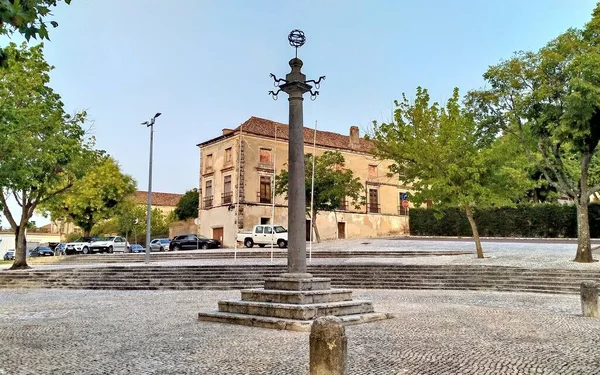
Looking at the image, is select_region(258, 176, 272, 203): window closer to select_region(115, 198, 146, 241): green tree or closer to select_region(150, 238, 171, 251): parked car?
select_region(150, 238, 171, 251): parked car

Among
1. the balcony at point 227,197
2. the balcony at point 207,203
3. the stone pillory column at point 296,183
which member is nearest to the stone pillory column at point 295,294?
the stone pillory column at point 296,183

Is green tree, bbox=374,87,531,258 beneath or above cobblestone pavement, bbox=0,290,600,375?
above

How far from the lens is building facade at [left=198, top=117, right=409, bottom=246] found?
42.7 meters

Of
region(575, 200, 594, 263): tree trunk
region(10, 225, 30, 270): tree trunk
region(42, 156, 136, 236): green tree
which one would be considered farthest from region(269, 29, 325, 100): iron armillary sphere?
region(42, 156, 136, 236): green tree

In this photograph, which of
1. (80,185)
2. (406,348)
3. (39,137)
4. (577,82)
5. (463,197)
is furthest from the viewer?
(80,185)

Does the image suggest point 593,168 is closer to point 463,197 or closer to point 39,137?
point 463,197

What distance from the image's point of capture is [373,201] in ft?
163

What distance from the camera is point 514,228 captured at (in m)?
38.8

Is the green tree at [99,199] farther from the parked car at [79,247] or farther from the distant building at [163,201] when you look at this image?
the distant building at [163,201]

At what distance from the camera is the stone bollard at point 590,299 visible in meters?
9.77

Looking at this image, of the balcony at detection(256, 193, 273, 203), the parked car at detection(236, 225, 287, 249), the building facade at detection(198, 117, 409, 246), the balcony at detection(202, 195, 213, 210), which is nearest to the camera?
the parked car at detection(236, 225, 287, 249)

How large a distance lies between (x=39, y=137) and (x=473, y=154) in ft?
64.3

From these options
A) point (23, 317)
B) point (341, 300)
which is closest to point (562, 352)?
point (341, 300)

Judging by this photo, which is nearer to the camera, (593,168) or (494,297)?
(494,297)
